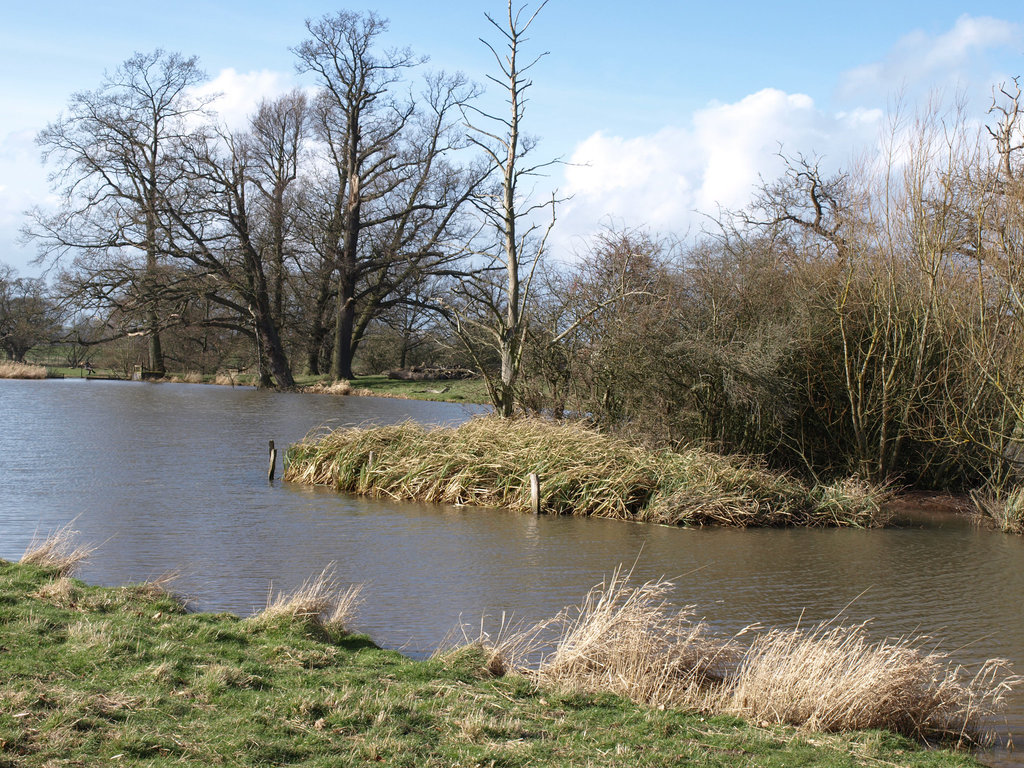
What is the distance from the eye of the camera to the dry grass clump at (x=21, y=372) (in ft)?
142

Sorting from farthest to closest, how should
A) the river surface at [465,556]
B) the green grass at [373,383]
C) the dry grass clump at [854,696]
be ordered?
1. the green grass at [373,383]
2. the river surface at [465,556]
3. the dry grass clump at [854,696]

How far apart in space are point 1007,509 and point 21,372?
4325 centimetres

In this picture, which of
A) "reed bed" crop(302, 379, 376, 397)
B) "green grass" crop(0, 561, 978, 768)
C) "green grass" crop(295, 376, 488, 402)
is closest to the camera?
"green grass" crop(0, 561, 978, 768)

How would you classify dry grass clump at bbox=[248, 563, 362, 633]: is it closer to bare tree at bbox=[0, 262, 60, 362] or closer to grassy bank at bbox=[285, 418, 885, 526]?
grassy bank at bbox=[285, 418, 885, 526]

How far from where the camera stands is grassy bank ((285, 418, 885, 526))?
14.8 metres

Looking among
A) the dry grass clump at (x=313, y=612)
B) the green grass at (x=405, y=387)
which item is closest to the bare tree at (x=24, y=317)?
the green grass at (x=405, y=387)

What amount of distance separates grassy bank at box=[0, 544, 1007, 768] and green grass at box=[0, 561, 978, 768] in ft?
0.04

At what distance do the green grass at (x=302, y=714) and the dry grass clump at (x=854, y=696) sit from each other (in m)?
0.22

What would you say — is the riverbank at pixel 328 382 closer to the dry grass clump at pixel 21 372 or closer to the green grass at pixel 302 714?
the dry grass clump at pixel 21 372

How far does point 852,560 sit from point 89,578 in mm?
9645

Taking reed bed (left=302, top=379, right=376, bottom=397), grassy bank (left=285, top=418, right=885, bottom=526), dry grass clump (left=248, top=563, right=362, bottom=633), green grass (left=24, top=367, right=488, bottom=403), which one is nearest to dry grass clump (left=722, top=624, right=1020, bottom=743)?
dry grass clump (left=248, top=563, right=362, bottom=633)

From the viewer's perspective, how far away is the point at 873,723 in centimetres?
576

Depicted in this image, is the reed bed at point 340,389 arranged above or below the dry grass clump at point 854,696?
above

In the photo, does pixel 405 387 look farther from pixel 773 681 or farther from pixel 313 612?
pixel 773 681
